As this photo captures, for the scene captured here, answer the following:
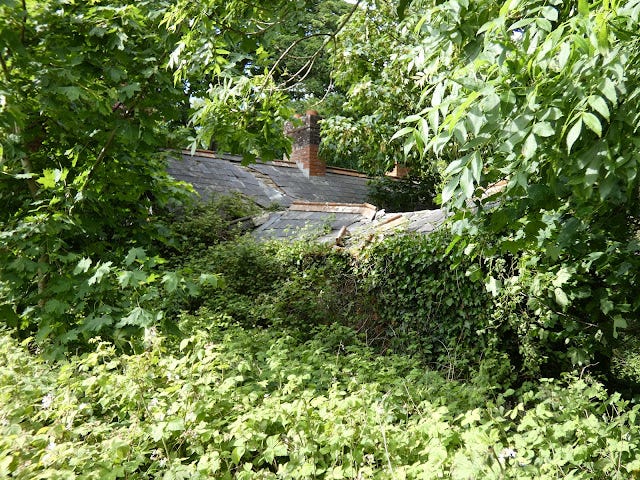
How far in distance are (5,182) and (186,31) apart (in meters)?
2.16

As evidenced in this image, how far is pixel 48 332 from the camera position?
4.08m

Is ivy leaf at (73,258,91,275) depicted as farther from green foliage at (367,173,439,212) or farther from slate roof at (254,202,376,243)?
green foliage at (367,173,439,212)

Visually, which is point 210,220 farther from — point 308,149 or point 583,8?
point 583,8

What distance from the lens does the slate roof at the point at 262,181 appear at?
11070 mm

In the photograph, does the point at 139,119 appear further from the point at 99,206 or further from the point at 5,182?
the point at 5,182

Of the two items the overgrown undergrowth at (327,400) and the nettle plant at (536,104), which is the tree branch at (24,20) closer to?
the overgrown undergrowth at (327,400)

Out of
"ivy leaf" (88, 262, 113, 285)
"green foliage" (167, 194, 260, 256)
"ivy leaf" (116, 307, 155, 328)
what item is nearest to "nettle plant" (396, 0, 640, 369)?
"ivy leaf" (116, 307, 155, 328)

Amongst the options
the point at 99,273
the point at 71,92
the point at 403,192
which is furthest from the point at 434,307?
the point at 403,192

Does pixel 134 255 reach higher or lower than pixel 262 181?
lower

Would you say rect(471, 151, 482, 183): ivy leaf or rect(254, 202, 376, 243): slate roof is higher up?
rect(471, 151, 482, 183): ivy leaf

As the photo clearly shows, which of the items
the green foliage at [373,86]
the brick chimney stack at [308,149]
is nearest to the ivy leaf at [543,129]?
the green foliage at [373,86]

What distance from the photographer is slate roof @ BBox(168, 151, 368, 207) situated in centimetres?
1107

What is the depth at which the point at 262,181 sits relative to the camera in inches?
480

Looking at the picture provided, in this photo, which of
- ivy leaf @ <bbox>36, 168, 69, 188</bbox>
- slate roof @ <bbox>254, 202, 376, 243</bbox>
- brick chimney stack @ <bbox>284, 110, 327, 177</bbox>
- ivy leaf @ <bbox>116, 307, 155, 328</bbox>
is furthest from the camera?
brick chimney stack @ <bbox>284, 110, 327, 177</bbox>
